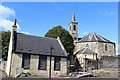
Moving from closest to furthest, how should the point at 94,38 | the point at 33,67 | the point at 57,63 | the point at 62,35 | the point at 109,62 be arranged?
the point at 33,67 → the point at 57,63 → the point at 109,62 → the point at 62,35 → the point at 94,38

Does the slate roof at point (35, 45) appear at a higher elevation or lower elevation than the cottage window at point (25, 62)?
higher

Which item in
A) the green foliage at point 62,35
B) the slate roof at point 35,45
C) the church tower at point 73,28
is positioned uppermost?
the church tower at point 73,28

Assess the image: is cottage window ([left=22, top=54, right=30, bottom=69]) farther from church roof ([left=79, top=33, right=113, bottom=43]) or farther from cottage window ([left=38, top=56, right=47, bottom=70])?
church roof ([left=79, top=33, right=113, bottom=43])

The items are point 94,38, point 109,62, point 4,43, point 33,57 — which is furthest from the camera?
point 94,38

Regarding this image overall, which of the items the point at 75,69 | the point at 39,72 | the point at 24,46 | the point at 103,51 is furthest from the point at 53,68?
the point at 103,51

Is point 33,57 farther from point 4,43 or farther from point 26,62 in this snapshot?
point 4,43

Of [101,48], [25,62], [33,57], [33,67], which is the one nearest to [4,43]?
[33,57]

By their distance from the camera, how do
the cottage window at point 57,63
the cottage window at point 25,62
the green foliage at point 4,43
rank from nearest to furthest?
1. the cottage window at point 25,62
2. the cottage window at point 57,63
3. the green foliage at point 4,43

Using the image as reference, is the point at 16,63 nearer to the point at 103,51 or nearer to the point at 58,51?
the point at 58,51

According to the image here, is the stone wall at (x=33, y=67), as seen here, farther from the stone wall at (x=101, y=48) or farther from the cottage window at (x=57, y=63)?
the stone wall at (x=101, y=48)

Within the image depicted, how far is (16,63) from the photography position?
32531mm

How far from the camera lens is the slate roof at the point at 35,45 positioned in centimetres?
3418

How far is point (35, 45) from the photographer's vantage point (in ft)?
119

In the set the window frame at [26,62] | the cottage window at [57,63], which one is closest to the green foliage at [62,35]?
the cottage window at [57,63]
